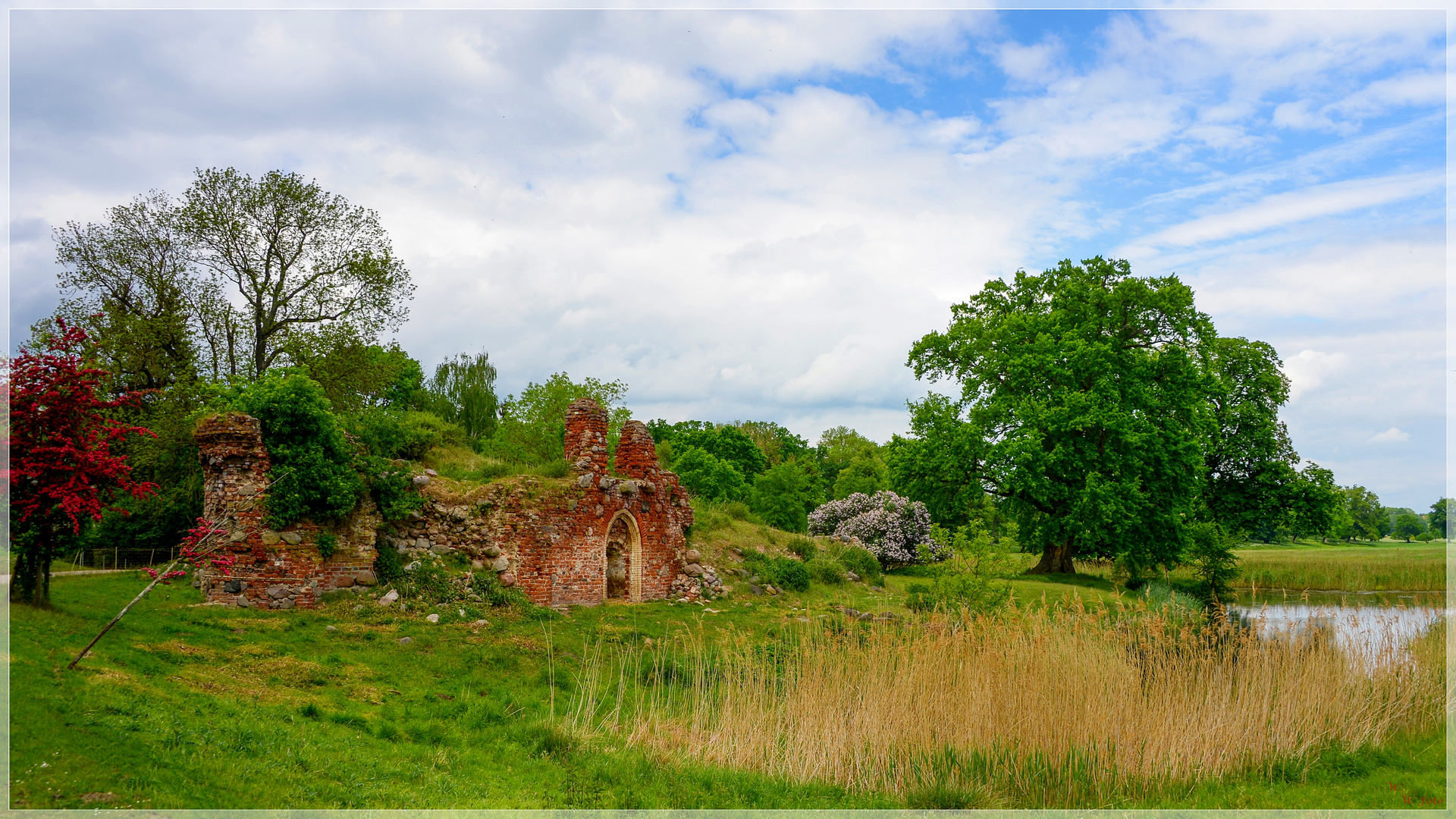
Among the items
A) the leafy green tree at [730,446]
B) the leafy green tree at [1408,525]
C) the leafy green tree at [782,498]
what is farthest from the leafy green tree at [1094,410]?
the leafy green tree at [1408,525]

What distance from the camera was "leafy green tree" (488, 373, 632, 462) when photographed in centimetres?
3938

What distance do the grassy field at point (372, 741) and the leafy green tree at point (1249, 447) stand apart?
24.2m

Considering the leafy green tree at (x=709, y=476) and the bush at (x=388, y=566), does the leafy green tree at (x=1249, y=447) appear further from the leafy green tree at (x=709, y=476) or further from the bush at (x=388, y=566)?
the bush at (x=388, y=566)

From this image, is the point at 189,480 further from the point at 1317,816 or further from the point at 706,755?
the point at 1317,816

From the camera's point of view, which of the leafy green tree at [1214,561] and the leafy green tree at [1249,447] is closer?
the leafy green tree at [1214,561]

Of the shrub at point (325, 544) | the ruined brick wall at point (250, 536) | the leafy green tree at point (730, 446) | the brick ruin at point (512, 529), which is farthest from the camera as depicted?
the leafy green tree at point (730, 446)

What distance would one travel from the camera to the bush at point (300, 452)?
51.3ft

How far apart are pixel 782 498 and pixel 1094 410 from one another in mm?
22036

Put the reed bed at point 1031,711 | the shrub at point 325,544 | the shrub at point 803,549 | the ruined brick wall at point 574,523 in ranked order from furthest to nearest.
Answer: the shrub at point 803,549, the ruined brick wall at point 574,523, the shrub at point 325,544, the reed bed at point 1031,711

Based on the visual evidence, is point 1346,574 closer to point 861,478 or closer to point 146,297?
point 861,478

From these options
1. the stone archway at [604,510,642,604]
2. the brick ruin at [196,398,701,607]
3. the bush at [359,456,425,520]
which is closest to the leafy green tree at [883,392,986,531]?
the brick ruin at [196,398,701,607]

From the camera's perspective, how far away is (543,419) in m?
44.5

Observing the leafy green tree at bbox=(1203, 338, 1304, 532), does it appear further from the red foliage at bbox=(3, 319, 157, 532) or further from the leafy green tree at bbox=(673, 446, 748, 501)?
the red foliage at bbox=(3, 319, 157, 532)

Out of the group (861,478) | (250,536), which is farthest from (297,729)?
(861,478)
